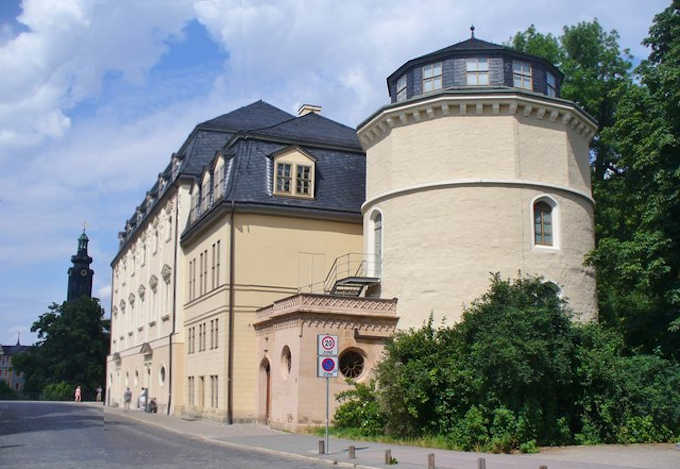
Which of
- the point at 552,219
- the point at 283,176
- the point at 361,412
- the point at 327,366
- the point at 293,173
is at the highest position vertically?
the point at 293,173

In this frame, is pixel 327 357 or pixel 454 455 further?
pixel 327 357

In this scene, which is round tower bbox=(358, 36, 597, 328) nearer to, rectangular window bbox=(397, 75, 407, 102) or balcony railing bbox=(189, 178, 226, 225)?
rectangular window bbox=(397, 75, 407, 102)

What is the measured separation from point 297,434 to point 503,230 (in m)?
9.18

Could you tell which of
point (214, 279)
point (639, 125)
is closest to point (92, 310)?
point (214, 279)

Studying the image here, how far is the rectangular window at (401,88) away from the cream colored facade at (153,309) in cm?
1588

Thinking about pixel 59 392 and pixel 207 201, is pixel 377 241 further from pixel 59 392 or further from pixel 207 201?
pixel 59 392

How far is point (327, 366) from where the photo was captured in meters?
19.0

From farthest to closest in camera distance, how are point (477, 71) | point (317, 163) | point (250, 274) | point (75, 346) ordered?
1. point (75, 346)
2. point (317, 163)
3. point (250, 274)
4. point (477, 71)

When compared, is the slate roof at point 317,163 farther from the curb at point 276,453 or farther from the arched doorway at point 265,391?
the curb at point 276,453

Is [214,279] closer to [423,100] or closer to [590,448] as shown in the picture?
[423,100]

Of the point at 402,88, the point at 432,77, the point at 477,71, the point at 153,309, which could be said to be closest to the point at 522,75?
the point at 477,71

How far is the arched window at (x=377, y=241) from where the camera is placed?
28906 millimetres

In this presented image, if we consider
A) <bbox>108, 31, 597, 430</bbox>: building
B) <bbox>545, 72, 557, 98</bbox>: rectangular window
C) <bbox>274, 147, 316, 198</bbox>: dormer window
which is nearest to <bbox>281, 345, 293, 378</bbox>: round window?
<bbox>108, 31, 597, 430</bbox>: building

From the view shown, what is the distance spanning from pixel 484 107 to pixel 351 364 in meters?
9.64
